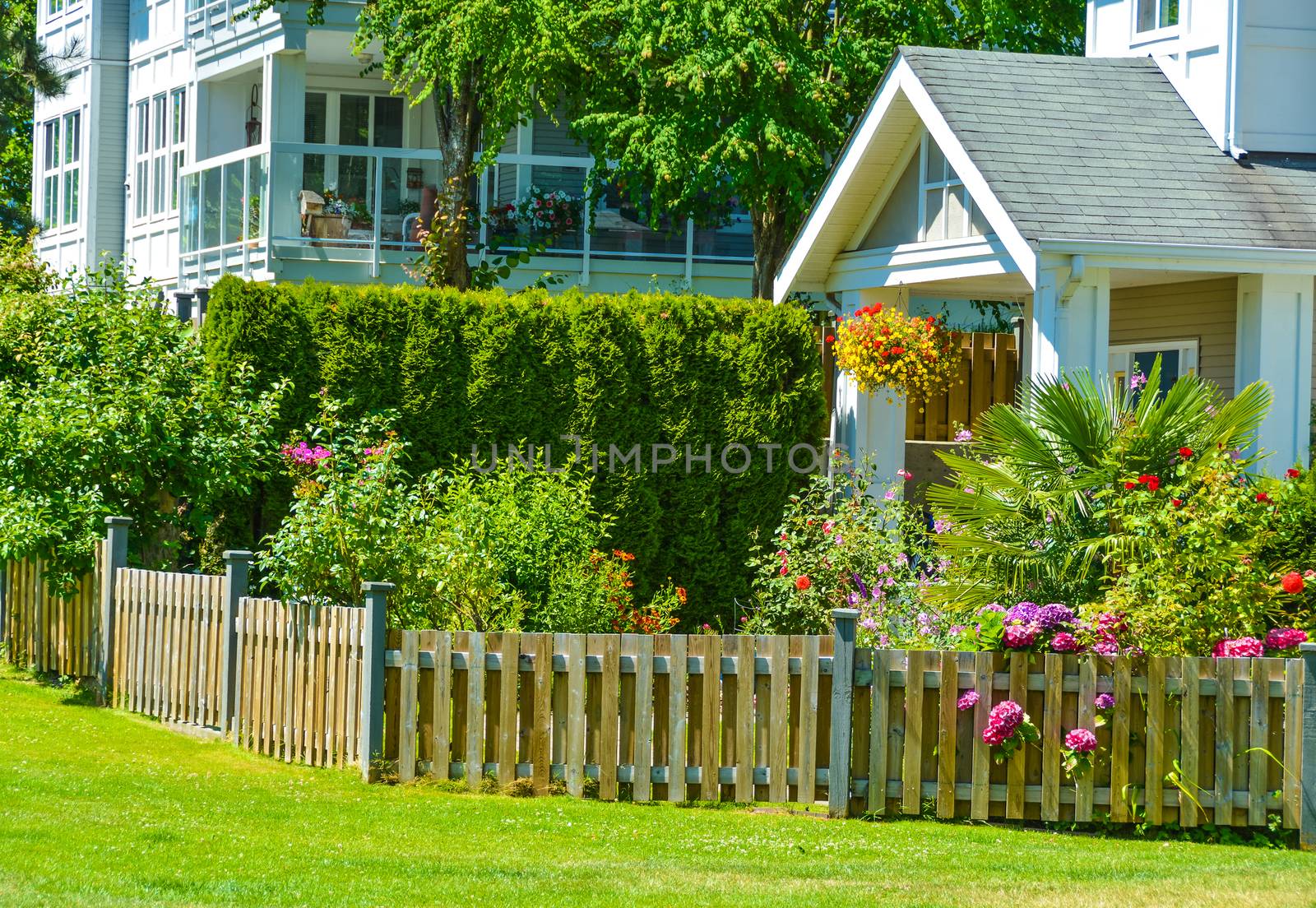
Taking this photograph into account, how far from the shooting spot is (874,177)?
15.3 m

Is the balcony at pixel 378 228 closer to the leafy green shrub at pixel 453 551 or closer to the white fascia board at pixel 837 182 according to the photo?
the white fascia board at pixel 837 182

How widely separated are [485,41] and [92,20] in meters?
14.1

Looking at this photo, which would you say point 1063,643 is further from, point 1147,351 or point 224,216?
point 224,216

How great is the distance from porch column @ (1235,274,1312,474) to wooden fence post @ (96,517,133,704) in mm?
9217

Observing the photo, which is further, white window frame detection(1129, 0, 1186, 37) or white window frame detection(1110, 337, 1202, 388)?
white window frame detection(1129, 0, 1186, 37)

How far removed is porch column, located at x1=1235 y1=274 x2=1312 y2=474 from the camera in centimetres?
1319

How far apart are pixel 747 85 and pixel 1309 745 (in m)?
13.0

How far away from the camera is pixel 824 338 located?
15359mm

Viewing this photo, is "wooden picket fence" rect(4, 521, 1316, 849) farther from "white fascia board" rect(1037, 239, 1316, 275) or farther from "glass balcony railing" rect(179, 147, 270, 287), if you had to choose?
"glass balcony railing" rect(179, 147, 270, 287)

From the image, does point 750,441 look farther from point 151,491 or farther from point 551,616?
point 151,491

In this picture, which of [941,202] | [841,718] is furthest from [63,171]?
[841,718]

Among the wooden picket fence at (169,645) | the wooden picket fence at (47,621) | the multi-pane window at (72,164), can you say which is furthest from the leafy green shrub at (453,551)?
the multi-pane window at (72,164)

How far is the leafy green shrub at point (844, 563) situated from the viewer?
38.8 ft

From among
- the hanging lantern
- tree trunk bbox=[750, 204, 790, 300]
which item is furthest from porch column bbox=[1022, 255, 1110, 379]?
the hanging lantern
